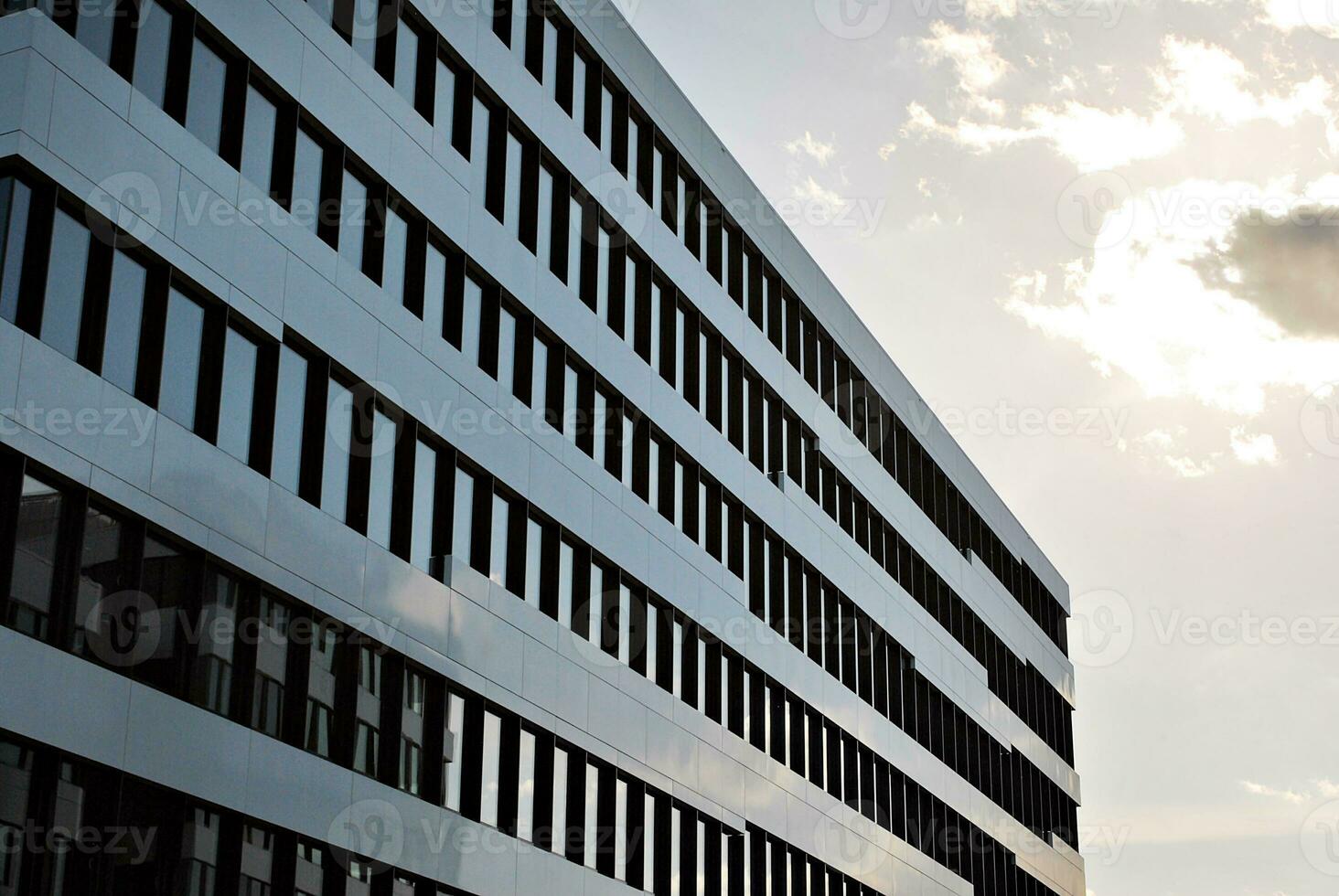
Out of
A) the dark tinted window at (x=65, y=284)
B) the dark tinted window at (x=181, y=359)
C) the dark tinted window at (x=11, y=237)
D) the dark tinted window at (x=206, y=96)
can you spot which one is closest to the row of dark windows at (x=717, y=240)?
the dark tinted window at (x=206, y=96)

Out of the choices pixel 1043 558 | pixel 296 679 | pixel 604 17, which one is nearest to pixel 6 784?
pixel 296 679

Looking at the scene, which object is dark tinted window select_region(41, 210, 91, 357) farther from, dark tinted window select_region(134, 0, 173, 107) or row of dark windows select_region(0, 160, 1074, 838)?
dark tinted window select_region(134, 0, 173, 107)

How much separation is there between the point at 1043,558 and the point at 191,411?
54307 millimetres

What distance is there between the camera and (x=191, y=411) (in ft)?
81.5

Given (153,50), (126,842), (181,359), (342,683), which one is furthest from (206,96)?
(126,842)

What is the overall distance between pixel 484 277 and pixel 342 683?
8.78 m

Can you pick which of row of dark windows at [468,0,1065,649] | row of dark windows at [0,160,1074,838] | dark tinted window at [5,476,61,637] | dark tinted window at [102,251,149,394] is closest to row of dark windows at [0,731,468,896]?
dark tinted window at [5,476,61,637]

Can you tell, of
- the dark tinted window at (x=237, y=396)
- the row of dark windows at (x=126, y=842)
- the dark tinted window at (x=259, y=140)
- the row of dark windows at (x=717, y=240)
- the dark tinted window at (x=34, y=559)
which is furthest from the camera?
the row of dark windows at (x=717, y=240)

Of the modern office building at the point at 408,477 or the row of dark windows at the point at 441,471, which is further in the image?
the row of dark windows at the point at 441,471

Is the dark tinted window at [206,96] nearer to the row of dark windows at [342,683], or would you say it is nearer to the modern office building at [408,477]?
the modern office building at [408,477]

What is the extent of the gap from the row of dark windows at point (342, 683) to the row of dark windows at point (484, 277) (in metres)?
2.16

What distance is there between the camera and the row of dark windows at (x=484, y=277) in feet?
87.5

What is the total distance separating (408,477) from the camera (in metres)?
29.4

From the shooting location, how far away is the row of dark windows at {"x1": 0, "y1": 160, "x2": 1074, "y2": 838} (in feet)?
83.5
